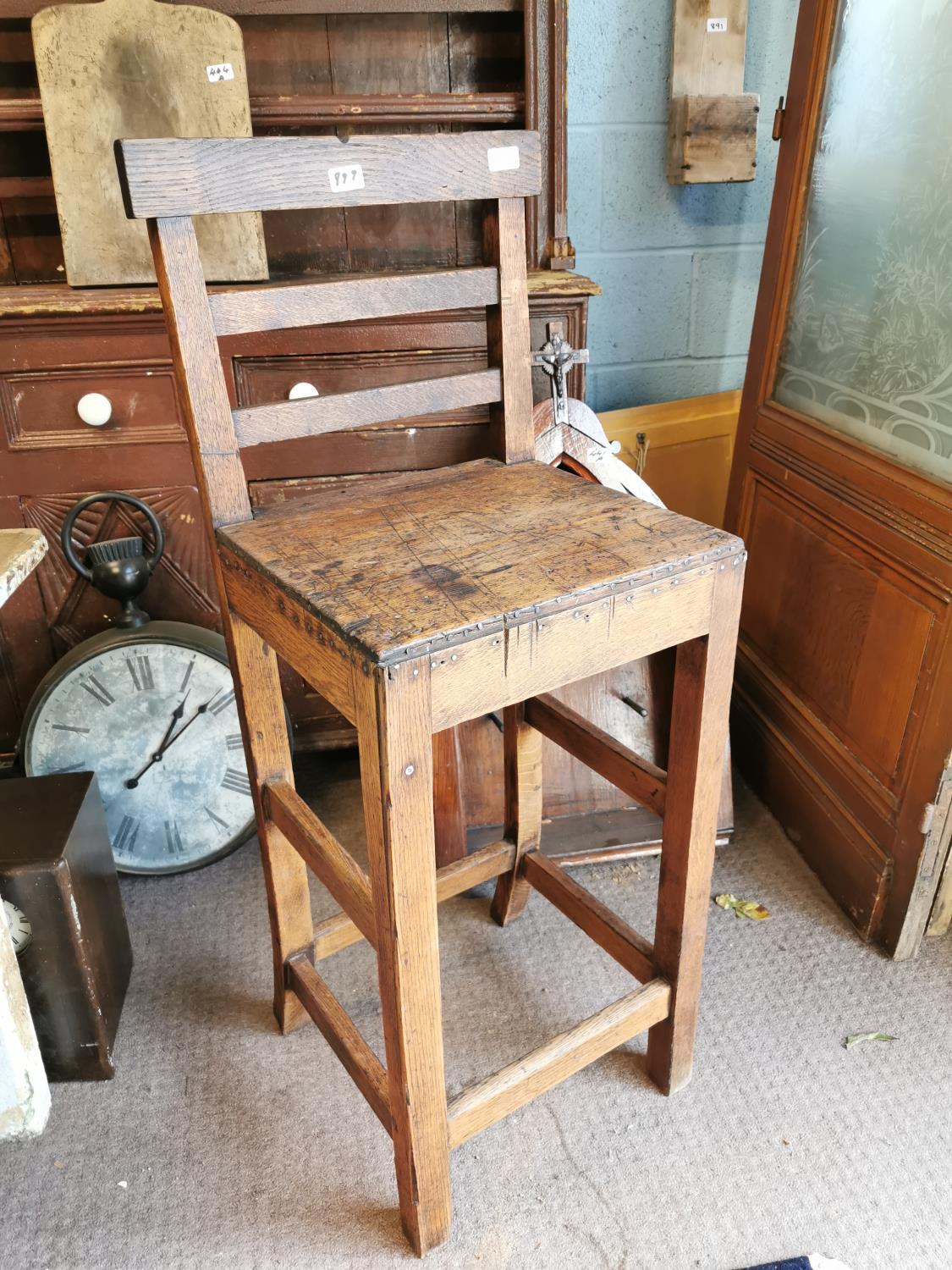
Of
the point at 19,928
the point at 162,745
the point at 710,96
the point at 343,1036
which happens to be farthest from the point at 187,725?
the point at 710,96

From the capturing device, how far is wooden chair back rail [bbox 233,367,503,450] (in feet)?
3.22

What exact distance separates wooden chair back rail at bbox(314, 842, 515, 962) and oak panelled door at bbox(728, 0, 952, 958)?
22.0 inches

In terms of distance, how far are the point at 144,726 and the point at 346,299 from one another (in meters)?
0.84

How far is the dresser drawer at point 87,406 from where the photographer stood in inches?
57.3

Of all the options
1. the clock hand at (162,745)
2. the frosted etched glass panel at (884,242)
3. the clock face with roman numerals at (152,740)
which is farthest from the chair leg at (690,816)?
the clock hand at (162,745)

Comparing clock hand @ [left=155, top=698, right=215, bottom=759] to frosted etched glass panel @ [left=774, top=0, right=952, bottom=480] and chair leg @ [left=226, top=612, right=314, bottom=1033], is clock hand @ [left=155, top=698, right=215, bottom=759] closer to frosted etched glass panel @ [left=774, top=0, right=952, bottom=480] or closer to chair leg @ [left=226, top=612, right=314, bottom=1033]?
chair leg @ [left=226, top=612, right=314, bottom=1033]

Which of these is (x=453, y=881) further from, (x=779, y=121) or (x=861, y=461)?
(x=779, y=121)

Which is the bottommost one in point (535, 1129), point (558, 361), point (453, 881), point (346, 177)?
point (535, 1129)

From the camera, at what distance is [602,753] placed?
1.18 m

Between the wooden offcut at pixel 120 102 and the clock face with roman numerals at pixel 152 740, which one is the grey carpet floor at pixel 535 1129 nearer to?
the clock face with roman numerals at pixel 152 740

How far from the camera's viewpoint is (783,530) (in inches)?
64.4

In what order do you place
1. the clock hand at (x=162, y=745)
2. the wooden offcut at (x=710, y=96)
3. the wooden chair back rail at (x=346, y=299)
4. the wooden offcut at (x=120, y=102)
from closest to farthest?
the wooden chair back rail at (x=346, y=299) → the wooden offcut at (x=120, y=102) → the clock hand at (x=162, y=745) → the wooden offcut at (x=710, y=96)

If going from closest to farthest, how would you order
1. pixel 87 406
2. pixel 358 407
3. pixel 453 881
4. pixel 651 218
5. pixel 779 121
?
pixel 358 407 → pixel 453 881 → pixel 87 406 → pixel 779 121 → pixel 651 218

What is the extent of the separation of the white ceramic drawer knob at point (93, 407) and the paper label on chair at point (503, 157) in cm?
76
